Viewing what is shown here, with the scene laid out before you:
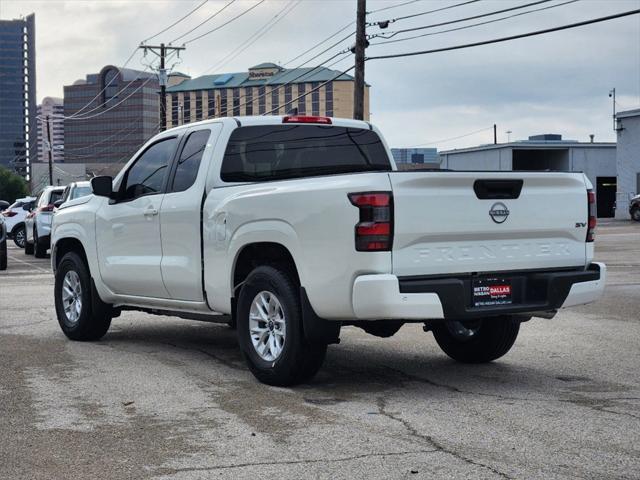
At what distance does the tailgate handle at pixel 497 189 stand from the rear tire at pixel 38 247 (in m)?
22.1

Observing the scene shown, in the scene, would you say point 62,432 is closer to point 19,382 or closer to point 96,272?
point 19,382

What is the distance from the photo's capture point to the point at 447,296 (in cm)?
672

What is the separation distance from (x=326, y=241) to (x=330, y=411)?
44.6 inches

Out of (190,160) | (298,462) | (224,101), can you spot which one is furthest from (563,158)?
(224,101)

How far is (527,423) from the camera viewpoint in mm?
6062

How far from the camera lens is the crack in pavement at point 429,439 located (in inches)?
198

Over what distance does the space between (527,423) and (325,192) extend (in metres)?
2.00

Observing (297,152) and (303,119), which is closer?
(297,152)

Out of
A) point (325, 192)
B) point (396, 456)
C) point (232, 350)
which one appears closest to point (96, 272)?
point (232, 350)

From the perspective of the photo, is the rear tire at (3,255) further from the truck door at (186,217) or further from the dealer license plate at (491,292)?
the dealer license plate at (491,292)

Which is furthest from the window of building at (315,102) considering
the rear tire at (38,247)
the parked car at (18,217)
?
the rear tire at (38,247)

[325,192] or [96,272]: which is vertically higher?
[325,192]

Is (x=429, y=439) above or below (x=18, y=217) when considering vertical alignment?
below

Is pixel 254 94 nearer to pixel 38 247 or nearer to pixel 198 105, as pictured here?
pixel 198 105
